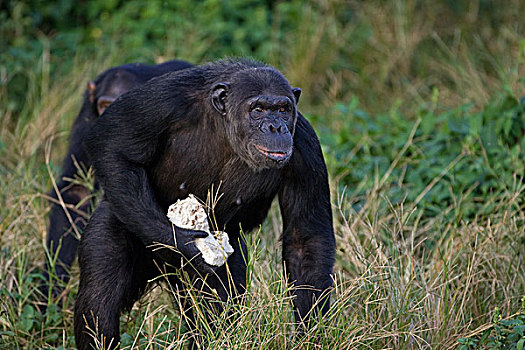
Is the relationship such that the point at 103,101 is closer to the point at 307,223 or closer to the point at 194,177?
the point at 194,177

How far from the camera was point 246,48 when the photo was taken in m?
9.41

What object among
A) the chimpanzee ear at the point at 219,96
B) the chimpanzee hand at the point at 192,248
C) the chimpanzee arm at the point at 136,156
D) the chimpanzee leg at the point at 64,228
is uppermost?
the chimpanzee ear at the point at 219,96

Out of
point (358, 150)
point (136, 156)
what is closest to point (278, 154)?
point (136, 156)

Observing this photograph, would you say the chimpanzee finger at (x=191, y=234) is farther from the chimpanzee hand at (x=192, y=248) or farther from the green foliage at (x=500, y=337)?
the green foliage at (x=500, y=337)

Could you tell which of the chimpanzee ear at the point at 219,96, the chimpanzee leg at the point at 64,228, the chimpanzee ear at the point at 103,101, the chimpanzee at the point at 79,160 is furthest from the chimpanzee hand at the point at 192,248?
the chimpanzee ear at the point at 103,101

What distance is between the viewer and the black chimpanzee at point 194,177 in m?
4.13

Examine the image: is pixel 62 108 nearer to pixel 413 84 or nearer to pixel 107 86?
pixel 107 86

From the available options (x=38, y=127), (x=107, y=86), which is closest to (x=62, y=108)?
(x=38, y=127)

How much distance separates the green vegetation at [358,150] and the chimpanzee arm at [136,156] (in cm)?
48

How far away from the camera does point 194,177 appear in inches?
171

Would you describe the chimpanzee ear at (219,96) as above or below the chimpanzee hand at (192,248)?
above

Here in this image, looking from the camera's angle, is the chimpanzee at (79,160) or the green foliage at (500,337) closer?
the green foliage at (500,337)

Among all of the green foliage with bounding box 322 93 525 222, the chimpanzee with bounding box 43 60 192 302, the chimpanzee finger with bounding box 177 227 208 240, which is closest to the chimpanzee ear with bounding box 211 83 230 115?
the chimpanzee finger with bounding box 177 227 208 240

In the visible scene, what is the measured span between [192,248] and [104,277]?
1.81ft
